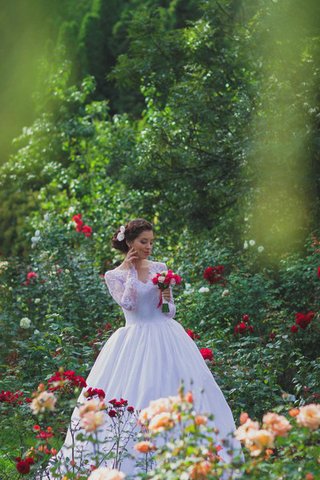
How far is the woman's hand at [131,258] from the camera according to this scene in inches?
215

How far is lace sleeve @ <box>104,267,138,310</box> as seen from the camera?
5.35 meters

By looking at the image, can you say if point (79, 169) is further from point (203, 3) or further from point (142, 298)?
point (142, 298)

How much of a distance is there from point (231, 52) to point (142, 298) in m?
5.75

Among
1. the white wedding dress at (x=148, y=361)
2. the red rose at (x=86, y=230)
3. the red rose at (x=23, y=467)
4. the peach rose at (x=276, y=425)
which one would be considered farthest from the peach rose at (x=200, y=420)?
the red rose at (x=86, y=230)

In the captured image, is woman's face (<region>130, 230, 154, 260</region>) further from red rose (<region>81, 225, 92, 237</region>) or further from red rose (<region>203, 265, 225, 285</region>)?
red rose (<region>81, 225, 92, 237</region>)

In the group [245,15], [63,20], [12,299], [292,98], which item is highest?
[63,20]

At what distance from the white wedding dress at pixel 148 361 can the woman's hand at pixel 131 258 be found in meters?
0.03

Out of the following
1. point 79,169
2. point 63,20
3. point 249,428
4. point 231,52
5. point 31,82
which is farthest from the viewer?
Answer: point 63,20

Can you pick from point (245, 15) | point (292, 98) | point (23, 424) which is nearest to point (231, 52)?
point (245, 15)

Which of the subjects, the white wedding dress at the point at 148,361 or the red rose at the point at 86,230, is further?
the red rose at the point at 86,230

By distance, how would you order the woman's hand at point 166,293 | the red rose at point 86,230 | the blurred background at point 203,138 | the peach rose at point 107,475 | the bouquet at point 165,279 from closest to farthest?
the peach rose at point 107,475 → the bouquet at point 165,279 → the woman's hand at point 166,293 → the blurred background at point 203,138 → the red rose at point 86,230

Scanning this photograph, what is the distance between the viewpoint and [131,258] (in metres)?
5.45

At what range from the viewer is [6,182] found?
52.0ft

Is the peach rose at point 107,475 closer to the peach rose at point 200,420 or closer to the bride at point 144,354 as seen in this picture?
the peach rose at point 200,420
